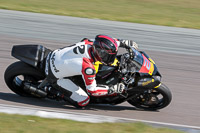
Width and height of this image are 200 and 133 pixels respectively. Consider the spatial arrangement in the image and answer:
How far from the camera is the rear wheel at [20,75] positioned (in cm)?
659

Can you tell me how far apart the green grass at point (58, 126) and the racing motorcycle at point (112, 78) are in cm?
97

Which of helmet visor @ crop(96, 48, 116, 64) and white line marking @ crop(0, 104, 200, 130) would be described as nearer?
white line marking @ crop(0, 104, 200, 130)

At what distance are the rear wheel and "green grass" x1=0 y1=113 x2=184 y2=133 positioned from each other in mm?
978

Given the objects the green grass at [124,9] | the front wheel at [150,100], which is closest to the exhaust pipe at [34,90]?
the front wheel at [150,100]

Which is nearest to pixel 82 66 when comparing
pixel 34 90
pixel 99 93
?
pixel 99 93

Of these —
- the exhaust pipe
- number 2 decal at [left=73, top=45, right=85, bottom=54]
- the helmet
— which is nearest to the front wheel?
the helmet

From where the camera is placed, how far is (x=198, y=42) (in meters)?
12.3

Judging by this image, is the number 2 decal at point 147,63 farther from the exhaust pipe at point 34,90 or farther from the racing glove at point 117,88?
the exhaust pipe at point 34,90

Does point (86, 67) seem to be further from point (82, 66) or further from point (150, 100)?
point (150, 100)

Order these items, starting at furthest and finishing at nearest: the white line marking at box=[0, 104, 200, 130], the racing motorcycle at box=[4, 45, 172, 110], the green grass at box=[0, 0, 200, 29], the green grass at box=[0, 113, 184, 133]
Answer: the green grass at box=[0, 0, 200, 29]
the racing motorcycle at box=[4, 45, 172, 110]
the white line marking at box=[0, 104, 200, 130]
the green grass at box=[0, 113, 184, 133]

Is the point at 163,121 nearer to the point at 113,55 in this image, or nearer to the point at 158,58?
the point at 113,55

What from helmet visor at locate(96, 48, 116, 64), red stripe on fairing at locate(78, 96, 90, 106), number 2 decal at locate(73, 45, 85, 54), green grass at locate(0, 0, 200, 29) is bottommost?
red stripe on fairing at locate(78, 96, 90, 106)

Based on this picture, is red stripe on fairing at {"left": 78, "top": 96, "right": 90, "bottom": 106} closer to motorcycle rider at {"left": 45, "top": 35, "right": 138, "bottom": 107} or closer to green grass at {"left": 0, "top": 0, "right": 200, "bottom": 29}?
motorcycle rider at {"left": 45, "top": 35, "right": 138, "bottom": 107}

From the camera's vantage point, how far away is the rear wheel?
6.59m
